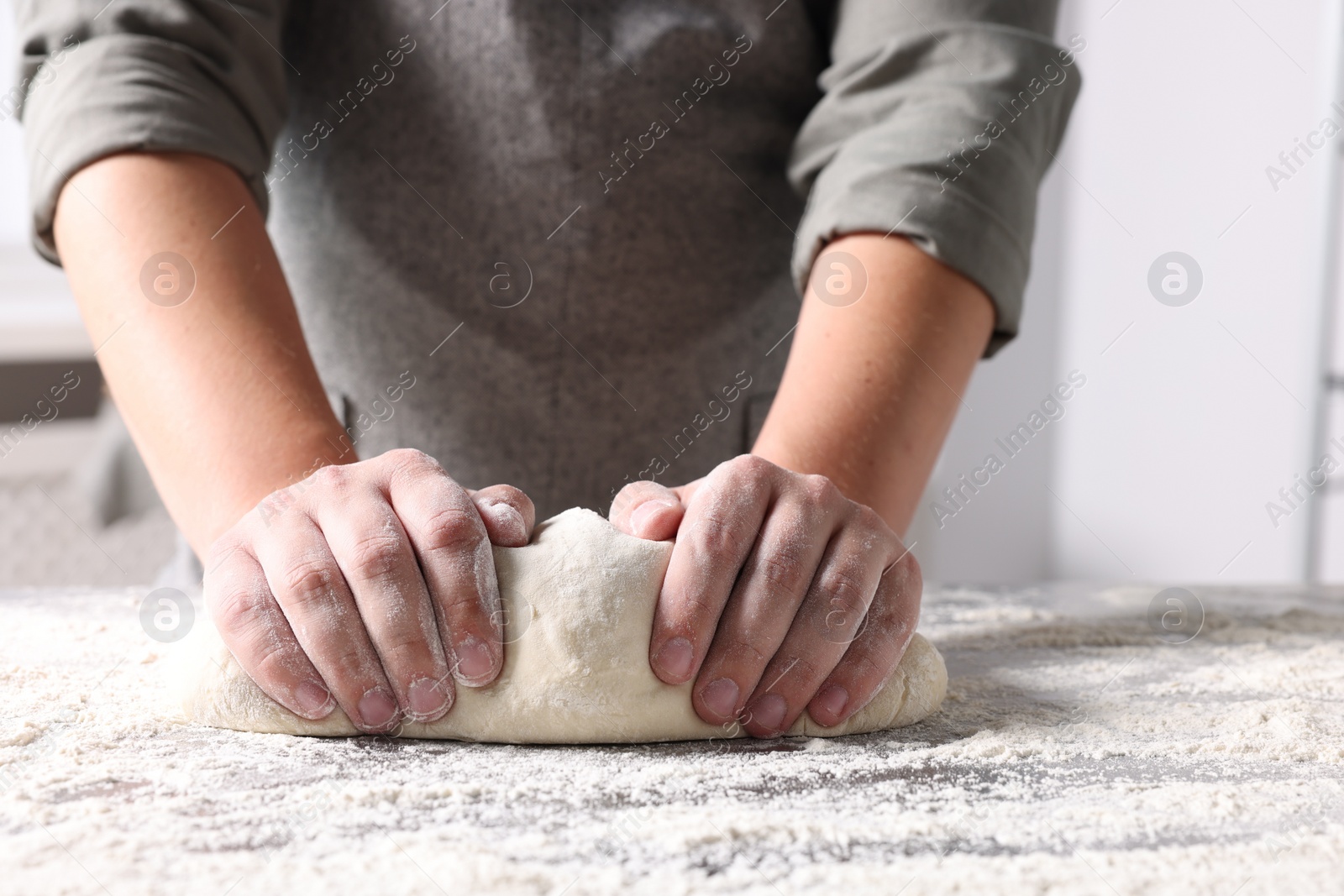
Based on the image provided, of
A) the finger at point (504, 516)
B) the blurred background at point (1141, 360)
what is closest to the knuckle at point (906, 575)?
the finger at point (504, 516)

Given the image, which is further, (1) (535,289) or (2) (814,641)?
(1) (535,289)

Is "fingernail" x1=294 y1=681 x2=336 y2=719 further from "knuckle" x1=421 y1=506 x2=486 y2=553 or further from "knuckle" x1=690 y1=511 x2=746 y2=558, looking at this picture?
"knuckle" x1=690 y1=511 x2=746 y2=558

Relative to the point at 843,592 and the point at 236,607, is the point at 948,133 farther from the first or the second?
the point at 236,607

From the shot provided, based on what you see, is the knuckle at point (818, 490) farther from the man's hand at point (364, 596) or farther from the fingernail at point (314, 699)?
the fingernail at point (314, 699)

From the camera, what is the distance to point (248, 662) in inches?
25.0

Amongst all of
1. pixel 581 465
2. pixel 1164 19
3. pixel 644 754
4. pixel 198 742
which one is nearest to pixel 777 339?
pixel 581 465

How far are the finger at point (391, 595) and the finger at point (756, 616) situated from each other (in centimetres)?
17

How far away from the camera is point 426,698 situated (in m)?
0.63

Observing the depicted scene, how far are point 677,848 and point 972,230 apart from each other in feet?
2.09

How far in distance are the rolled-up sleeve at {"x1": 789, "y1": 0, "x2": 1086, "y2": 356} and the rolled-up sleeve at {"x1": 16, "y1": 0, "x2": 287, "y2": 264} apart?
547mm

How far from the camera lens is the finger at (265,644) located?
2.06ft

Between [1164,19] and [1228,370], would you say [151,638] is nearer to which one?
[1228,370]

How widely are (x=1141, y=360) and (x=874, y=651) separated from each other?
9.39ft

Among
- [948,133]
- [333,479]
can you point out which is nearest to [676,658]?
[333,479]
